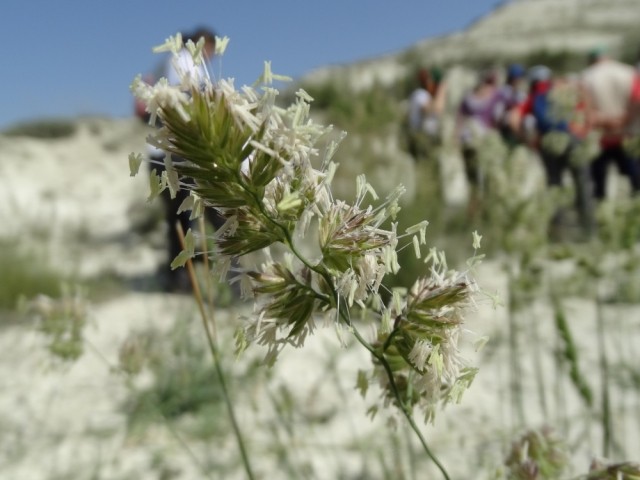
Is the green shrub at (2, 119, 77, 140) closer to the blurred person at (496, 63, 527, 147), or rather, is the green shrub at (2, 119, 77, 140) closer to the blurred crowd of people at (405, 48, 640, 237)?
the blurred crowd of people at (405, 48, 640, 237)

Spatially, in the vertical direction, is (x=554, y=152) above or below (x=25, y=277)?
above

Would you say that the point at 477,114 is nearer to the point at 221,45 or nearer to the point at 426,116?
the point at 426,116

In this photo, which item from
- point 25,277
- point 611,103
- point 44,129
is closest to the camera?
point 25,277

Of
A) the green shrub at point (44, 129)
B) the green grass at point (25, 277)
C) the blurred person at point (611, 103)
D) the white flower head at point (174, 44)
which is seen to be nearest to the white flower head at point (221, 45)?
the white flower head at point (174, 44)

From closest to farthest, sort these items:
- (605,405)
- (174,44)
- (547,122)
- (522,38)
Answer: (174,44) < (605,405) < (547,122) < (522,38)

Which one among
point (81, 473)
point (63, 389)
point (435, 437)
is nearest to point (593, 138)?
point (435, 437)

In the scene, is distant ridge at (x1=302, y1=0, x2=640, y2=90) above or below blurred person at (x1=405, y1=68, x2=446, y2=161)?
above

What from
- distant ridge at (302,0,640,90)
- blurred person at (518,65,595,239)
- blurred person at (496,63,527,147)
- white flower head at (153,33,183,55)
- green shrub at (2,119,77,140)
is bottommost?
white flower head at (153,33,183,55)

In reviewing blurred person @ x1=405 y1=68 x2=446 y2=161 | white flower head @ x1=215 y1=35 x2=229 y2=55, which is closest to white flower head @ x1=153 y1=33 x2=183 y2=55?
white flower head @ x1=215 y1=35 x2=229 y2=55

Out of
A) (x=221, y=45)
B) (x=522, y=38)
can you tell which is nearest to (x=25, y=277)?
(x=221, y=45)
